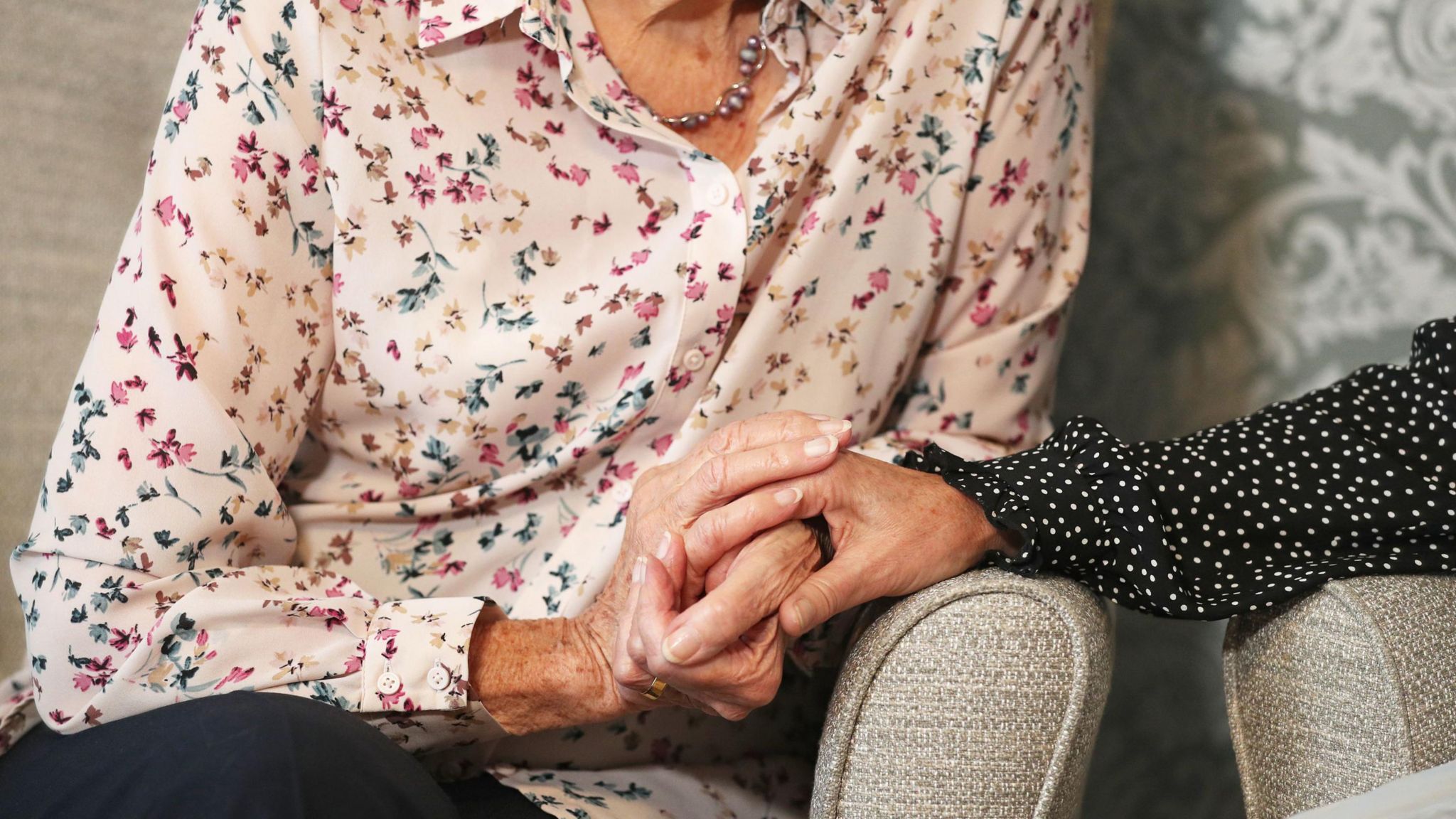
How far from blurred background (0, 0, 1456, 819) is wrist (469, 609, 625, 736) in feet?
1.80

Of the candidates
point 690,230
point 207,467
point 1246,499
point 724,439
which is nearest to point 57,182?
point 207,467

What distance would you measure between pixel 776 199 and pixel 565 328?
0.22 metres

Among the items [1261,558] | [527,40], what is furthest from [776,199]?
[1261,558]

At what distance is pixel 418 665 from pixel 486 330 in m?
0.30

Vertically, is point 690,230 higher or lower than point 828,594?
higher

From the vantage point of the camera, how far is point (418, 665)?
849mm

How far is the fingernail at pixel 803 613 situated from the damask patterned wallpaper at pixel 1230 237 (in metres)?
0.83

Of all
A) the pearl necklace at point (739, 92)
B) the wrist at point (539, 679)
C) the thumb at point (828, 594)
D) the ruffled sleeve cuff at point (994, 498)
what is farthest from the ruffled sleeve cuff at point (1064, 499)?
the pearl necklace at point (739, 92)

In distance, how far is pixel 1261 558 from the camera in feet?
2.75

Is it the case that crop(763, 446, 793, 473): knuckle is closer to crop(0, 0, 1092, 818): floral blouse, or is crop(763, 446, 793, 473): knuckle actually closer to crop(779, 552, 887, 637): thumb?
crop(779, 552, 887, 637): thumb

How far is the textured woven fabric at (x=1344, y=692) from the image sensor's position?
73cm

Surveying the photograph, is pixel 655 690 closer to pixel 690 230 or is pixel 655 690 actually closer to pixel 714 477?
pixel 714 477

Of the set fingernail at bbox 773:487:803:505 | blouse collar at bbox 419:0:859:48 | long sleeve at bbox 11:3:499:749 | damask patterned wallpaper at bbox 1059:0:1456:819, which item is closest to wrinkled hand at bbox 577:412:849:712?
fingernail at bbox 773:487:803:505

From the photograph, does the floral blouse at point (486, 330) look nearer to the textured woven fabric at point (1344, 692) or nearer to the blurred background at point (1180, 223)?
the blurred background at point (1180, 223)
